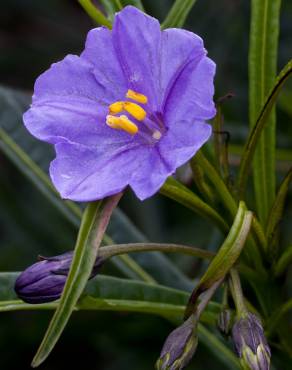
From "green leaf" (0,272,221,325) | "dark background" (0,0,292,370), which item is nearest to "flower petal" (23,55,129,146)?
"green leaf" (0,272,221,325)

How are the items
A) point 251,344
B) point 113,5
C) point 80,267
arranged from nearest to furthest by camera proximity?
point 80,267 → point 251,344 → point 113,5

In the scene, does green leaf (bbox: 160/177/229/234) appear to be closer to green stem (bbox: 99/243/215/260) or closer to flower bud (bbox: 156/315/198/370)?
green stem (bbox: 99/243/215/260)

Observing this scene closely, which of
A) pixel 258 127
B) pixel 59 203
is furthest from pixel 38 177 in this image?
pixel 258 127

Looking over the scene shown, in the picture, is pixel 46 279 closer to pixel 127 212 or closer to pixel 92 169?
pixel 92 169

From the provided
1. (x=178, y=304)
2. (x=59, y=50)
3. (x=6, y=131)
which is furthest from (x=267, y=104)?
(x=59, y=50)

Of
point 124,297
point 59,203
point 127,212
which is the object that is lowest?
point 127,212

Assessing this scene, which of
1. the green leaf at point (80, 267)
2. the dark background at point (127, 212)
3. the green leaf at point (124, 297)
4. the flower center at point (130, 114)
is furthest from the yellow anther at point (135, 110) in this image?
the dark background at point (127, 212)

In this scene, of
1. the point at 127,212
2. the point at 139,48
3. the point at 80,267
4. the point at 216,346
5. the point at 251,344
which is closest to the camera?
the point at 80,267

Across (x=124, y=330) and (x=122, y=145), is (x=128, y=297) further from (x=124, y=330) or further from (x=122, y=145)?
(x=124, y=330)
